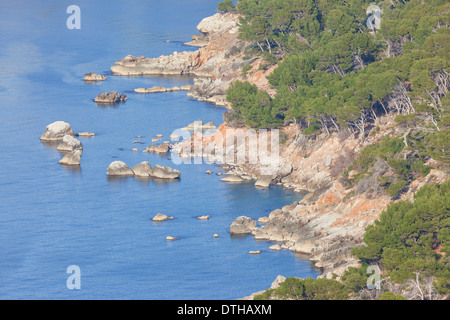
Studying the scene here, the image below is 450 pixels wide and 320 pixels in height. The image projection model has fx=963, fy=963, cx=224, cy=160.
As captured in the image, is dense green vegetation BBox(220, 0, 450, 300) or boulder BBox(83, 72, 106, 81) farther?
boulder BBox(83, 72, 106, 81)

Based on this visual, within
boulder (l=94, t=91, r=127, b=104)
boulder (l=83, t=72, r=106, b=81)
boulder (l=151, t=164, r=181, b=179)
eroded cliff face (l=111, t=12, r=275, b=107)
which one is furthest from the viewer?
boulder (l=83, t=72, r=106, b=81)

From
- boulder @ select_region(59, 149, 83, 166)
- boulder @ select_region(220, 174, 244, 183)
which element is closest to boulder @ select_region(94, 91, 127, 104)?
boulder @ select_region(59, 149, 83, 166)

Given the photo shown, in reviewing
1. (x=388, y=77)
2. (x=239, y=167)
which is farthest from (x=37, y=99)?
(x=388, y=77)

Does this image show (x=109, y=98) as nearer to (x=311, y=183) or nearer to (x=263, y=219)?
(x=311, y=183)

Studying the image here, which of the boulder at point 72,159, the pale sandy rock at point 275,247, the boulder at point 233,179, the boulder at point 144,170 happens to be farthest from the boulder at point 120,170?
the pale sandy rock at point 275,247

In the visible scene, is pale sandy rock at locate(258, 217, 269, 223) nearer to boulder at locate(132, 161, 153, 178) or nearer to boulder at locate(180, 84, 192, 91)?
boulder at locate(132, 161, 153, 178)

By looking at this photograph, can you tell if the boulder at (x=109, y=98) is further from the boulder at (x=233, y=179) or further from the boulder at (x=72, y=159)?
the boulder at (x=233, y=179)
